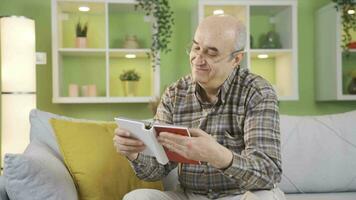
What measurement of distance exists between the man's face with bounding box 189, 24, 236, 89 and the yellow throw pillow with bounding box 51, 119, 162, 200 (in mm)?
488

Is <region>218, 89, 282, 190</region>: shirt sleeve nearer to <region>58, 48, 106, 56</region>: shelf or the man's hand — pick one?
the man's hand

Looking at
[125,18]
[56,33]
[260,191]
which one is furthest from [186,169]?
[125,18]

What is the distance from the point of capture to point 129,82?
3.31m

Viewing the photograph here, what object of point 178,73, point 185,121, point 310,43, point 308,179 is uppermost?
point 310,43

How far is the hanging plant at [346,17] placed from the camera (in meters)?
3.20

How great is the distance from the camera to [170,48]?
138 inches

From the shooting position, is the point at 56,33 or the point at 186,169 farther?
the point at 56,33

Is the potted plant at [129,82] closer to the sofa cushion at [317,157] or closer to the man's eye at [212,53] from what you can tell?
the sofa cushion at [317,157]

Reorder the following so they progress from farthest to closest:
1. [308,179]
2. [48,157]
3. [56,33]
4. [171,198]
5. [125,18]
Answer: [125,18]
[56,33]
[308,179]
[48,157]
[171,198]

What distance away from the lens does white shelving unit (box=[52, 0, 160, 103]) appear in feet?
10.6

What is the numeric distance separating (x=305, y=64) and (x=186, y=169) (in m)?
2.35

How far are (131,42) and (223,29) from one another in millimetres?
Answer: 1862

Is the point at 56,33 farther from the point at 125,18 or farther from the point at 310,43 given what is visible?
the point at 310,43

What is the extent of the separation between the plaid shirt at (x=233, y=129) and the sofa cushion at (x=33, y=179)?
0.27 metres
